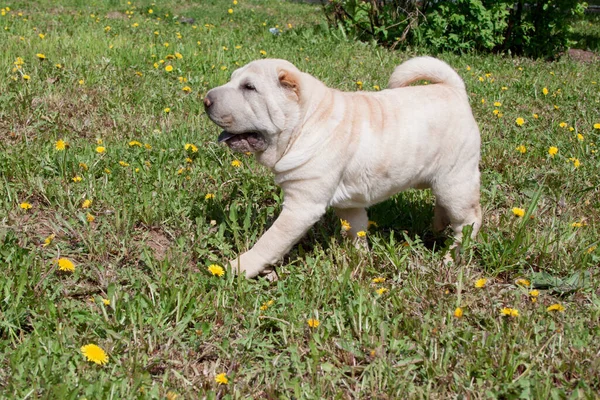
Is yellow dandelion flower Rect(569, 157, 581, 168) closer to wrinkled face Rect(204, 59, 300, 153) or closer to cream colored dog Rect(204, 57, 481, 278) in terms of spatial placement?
cream colored dog Rect(204, 57, 481, 278)

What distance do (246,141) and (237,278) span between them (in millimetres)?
675

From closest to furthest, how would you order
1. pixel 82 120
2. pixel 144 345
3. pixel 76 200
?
pixel 144 345 → pixel 76 200 → pixel 82 120

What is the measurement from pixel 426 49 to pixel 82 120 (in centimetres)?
492

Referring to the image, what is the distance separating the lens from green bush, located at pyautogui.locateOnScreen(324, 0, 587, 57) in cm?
806

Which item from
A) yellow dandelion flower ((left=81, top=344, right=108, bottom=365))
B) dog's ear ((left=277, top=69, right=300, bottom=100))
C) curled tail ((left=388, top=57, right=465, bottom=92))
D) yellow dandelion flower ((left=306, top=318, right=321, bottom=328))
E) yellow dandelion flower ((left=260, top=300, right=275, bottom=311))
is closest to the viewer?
yellow dandelion flower ((left=81, top=344, right=108, bottom=365))

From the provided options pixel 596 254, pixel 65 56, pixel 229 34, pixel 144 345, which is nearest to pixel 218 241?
pixel 144 345

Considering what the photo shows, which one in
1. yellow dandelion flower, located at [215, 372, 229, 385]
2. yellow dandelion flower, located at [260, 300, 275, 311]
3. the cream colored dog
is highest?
the cream colored dog

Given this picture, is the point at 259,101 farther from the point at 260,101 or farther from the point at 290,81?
the point at 290,81

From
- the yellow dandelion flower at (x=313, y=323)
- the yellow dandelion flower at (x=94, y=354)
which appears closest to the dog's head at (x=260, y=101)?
the yellow dandelion flower at (x=313, y=323)

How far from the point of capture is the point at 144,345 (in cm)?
250

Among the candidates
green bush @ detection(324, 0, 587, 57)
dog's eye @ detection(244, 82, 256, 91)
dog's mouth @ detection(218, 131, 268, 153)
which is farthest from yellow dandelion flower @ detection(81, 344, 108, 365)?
green bush @ detection(324, 0, 587, 57)

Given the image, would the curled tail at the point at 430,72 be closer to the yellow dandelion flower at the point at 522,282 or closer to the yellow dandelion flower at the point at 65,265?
the yellow dandelion flower at the point at 522,282

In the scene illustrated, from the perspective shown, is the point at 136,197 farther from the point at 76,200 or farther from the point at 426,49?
the point at 426,49

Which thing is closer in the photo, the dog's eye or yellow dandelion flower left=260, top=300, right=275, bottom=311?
yellow dandelion flower left=260, top=300, right=275, bottom=311
